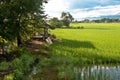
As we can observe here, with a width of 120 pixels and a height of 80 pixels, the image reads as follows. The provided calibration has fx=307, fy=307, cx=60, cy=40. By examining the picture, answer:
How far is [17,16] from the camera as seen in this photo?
2242 centimetres

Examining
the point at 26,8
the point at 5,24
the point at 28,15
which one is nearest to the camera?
the point at 5,24

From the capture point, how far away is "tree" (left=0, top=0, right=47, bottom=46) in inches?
794

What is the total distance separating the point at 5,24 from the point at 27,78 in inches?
338

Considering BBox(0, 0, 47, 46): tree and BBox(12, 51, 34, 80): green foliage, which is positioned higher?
BBox(0, 0, 47, 46): tree

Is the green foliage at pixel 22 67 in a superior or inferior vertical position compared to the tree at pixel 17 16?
inferior

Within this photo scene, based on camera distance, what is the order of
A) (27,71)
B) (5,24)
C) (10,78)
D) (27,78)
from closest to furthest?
(10,78), (27,78), (27,71), (5,24)

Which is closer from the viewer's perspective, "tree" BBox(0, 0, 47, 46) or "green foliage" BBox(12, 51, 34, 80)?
"green foliage" BBox(12, 51, 34, 80)

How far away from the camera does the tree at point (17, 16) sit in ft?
66.1

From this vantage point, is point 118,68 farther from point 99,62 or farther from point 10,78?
point 10,78

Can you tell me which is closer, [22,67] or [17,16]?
[22,67]

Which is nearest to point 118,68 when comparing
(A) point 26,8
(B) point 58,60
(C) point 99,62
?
Answer: (C) point 99,62

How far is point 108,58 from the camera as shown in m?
17.7

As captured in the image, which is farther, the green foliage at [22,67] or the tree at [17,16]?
the tree at [17,16]

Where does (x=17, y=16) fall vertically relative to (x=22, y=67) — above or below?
above
